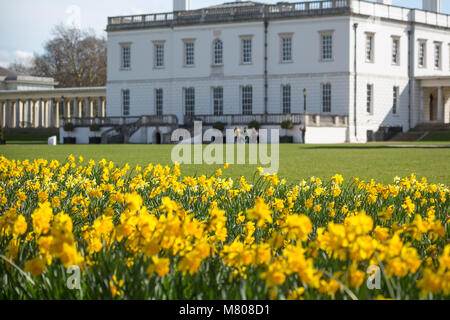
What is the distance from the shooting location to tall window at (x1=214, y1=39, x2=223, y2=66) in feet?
191

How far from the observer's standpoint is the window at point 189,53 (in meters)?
59.2

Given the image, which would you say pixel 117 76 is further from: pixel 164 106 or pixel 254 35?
pixel 254 35

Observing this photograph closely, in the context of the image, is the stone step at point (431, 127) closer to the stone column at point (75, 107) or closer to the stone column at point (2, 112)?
the stone column at point (75, 107)

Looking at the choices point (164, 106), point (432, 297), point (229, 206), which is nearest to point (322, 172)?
point (229, 206)

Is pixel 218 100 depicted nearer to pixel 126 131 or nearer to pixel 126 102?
pixel 126 131

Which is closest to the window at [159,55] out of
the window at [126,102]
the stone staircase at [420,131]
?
the window at [126,102]

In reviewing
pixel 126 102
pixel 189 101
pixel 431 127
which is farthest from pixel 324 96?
pixel 126 102

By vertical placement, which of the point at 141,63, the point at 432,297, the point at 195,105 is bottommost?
the point at 432,297

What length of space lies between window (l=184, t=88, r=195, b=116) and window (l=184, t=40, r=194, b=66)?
2.23 m

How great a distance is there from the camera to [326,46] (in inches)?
2152

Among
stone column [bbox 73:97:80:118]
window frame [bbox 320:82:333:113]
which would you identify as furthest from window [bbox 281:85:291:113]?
stone column [bbox 73:97:80:118]

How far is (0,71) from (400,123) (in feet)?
192

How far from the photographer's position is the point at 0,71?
94750 mm
